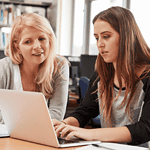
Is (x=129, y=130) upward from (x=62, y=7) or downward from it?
downward

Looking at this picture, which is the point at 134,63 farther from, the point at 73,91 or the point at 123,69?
the point at 73,91

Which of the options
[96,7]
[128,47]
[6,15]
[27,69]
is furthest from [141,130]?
[6,15]

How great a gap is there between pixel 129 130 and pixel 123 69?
12.9 inches

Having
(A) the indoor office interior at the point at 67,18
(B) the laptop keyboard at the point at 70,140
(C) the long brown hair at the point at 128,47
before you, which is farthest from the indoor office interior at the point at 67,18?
(B) the laptop keyboard at the point at 70,140

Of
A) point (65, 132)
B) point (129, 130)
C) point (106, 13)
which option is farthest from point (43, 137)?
point (106, 13)

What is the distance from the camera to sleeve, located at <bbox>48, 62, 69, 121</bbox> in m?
1.50

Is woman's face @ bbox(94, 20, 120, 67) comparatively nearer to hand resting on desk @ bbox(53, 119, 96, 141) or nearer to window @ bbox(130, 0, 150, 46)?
hand resting on desk @ bbox(53, 119, 96, 141)

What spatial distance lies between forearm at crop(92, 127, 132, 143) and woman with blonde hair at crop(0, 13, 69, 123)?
0.55m

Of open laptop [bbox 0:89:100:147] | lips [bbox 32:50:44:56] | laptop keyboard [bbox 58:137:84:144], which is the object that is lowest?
laptop keyboard [bbox 58:137:84:144]

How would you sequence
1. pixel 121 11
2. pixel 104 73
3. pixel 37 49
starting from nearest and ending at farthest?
pixel 121 11 → pixel 104 73 → pixel 37 49

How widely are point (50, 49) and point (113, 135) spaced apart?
A: 0.79m

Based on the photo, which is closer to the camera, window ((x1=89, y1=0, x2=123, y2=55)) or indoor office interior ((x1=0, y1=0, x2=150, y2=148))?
window ((x1=89, y1=0, x2=123, y2=55))

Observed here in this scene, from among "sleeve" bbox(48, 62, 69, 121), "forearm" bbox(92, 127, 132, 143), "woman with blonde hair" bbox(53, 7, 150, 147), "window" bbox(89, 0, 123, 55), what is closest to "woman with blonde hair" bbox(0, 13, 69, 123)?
"sleeve" bbox(48, 62, 69, 121)

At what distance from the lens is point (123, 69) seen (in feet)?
3.81
